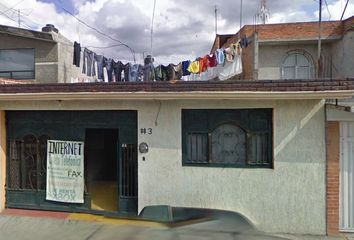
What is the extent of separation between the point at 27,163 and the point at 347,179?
7519 millimetres

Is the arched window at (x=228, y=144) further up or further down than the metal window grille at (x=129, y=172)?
further up

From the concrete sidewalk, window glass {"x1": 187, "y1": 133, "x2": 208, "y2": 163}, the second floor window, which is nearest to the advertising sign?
the concrete sidewalk

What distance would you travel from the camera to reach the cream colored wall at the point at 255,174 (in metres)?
6.47

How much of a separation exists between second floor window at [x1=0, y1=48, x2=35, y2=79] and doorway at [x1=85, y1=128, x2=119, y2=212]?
450 cm

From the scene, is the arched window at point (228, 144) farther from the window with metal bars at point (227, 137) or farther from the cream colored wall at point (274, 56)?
the cream colored wall at point (274, 56)

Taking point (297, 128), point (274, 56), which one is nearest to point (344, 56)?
point (274, 56)

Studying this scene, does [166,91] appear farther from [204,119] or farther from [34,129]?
[34,129]

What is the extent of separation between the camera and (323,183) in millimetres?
6434

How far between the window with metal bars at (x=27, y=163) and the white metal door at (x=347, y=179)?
22.6ft

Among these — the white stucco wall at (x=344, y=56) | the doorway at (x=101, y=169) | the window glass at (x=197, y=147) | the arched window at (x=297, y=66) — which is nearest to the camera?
the window glass at (x=197, y=147)

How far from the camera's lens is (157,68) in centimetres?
1111

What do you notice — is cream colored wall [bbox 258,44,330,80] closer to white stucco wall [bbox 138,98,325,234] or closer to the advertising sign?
white stucco wall [bbox 138,98,325,234]

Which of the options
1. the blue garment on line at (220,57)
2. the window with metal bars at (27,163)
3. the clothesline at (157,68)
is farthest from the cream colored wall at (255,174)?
the blue garment on line at (220,57)

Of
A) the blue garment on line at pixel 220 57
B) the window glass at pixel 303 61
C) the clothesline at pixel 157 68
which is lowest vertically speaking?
the clothesline at pixel 157 68
